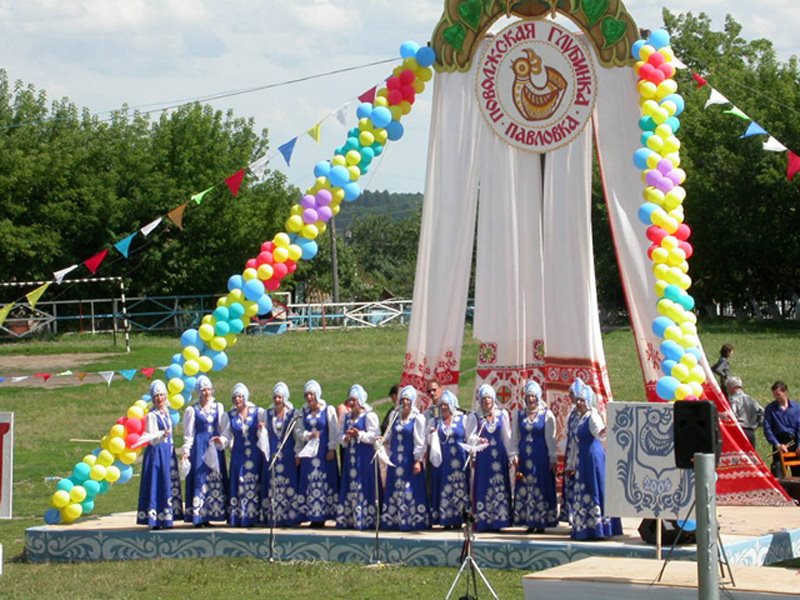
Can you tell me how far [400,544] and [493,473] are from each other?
0.98 m

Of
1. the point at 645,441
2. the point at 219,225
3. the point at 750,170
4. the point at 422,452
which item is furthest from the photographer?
the point at 219,225

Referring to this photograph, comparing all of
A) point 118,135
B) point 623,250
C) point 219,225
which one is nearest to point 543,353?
point 623,250

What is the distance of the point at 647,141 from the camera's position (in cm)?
1196

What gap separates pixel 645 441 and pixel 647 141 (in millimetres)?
2818

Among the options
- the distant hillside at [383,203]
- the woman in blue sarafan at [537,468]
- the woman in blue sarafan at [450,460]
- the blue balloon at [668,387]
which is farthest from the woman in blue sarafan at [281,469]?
the distant hillside at [383,203]

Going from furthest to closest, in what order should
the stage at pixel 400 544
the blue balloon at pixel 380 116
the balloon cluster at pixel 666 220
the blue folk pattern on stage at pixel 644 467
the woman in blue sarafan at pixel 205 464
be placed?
the blue balloon at pixel 380 116, the woman in blue sarafan at pixel 205 464, the balloon cluster at pixel 666 220, the stage at pixel 400 544, the blue folk pattern on stage at pixel 644 467

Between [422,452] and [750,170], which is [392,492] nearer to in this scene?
[422,452]

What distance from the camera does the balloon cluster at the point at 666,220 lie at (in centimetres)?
1116

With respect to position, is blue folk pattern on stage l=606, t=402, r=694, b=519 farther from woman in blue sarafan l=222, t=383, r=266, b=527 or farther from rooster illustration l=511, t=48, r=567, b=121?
rooster illustration l=511, t=48, r=567, b=121

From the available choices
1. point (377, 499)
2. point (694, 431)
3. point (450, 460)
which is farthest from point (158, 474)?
point (694, 431)

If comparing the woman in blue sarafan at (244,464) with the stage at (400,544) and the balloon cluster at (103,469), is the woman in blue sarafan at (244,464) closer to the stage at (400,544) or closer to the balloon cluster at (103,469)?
the stage at (400,544)

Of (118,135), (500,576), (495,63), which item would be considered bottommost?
(500,576)

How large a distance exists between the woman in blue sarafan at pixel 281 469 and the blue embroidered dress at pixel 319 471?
8cm

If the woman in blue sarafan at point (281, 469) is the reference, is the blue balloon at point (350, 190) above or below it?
above
